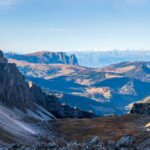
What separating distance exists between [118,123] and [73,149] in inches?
5717

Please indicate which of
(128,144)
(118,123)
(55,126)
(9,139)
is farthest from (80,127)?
(128,144)

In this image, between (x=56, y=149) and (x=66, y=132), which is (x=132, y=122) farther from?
(x=56, y=149)

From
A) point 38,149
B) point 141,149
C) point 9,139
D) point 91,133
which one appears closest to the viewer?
point 141,149

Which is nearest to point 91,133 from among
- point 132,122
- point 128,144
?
point 132,122

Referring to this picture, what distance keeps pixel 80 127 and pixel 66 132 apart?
15.7 m

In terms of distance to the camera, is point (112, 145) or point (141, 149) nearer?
point (141, 149)

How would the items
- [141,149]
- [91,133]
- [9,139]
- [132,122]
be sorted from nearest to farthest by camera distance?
1. [141,149]
2. [9,139]
3. [91,133]
4. [132,122]

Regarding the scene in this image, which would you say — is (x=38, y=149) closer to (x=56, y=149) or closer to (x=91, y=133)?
(x=56, y=149)

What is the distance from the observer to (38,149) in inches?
2319

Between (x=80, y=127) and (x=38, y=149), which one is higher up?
(x=38, y=149)

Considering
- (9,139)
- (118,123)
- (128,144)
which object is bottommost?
(118,123)

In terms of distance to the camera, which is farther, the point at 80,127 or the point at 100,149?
the point at 80,127

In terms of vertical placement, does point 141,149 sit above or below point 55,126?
above

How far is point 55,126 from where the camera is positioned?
184m
